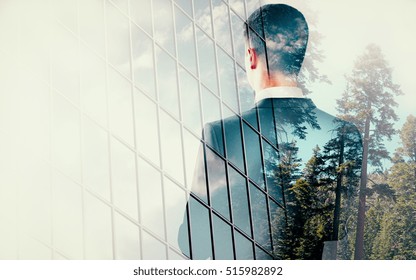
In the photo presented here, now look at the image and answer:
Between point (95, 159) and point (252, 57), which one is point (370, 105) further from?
point (95, 159)

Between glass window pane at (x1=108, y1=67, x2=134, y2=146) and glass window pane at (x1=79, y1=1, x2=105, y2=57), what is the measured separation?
0.75 feet

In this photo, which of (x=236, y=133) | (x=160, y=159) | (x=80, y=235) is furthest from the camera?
(x=236, y=133)

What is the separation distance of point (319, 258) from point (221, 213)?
0.93m

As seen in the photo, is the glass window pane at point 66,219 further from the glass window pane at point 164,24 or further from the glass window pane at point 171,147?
the glass window pane at point 164,24

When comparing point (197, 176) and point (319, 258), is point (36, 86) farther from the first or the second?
point (319, 258)

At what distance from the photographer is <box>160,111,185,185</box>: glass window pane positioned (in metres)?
4.62

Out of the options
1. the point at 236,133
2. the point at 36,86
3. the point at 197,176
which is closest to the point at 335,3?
the point at 236,133

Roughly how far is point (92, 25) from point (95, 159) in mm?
1106

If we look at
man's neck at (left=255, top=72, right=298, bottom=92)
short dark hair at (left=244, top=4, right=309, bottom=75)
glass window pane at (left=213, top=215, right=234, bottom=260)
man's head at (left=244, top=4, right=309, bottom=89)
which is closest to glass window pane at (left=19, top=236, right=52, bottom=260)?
glass window pane at (left=213, top=215, right=234, bottom=260)

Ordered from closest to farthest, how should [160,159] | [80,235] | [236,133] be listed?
[80,235] < [160,159] < [236,133]

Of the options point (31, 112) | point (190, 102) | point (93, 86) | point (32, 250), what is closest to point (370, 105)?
point (190, 102)

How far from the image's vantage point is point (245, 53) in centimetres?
518

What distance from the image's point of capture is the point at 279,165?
5.05 m

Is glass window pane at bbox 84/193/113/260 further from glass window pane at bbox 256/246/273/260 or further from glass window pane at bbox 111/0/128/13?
glass window pane at bbox 111/0/128/13
